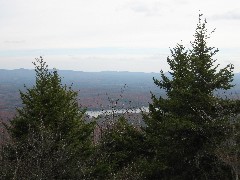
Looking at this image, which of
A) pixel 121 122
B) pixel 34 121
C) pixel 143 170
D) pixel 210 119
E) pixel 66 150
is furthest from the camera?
pixel 121 122

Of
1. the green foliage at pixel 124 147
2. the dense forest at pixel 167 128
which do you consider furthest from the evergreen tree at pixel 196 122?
the green foliage at pixel 124 147

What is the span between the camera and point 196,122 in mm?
18531

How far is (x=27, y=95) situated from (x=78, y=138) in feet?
12.3

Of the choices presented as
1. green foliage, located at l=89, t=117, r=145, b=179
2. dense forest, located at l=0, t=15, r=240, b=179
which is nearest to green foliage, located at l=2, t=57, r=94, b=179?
dense forest, located at l=0, t=15, r=240, b=179

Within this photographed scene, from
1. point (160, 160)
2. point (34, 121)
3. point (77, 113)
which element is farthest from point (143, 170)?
point (34, 121)

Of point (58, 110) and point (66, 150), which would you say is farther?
point (58, 110)

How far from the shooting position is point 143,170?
65.5 ft

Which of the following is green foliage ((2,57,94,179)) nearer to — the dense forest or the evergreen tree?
the dense forest

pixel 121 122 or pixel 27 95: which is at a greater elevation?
pixel 27 95

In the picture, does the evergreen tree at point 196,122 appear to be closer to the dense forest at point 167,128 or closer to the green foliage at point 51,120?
the dense forest at point 167,128

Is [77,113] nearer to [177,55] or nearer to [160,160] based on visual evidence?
[160,160]

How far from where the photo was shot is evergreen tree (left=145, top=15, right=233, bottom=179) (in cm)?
1786

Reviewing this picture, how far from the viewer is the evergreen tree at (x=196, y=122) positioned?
703 inches

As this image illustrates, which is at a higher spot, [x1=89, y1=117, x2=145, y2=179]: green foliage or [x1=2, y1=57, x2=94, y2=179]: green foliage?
[x1=2, y1=57, x2=94, y2=179]: green foliage
